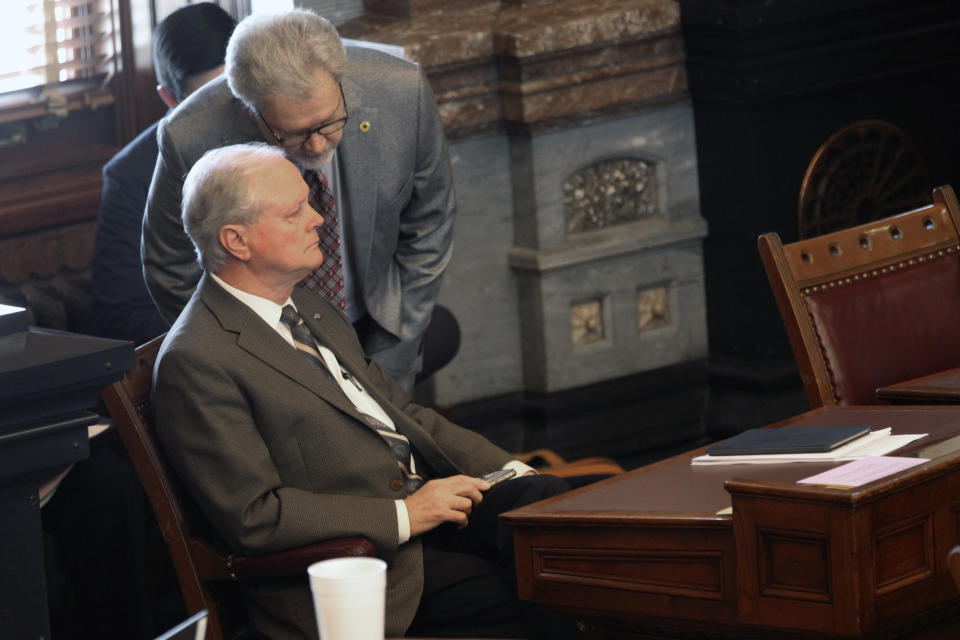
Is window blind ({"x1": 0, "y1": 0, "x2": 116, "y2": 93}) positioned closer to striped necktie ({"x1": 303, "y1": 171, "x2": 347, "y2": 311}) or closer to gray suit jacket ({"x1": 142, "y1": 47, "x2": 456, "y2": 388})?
gray suit jacket ({"x1": 142, "y1": 47, "x2": 456, "y2": 388})

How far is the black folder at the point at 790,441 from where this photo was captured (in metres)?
2.61

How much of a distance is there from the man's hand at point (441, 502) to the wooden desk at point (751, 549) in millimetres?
264

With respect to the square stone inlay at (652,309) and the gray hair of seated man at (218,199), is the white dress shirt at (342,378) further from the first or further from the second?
the square stone inlay at (652,309)

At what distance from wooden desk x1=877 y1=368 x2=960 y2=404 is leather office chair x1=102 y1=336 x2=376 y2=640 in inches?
43.9

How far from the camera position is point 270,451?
2.85 metres

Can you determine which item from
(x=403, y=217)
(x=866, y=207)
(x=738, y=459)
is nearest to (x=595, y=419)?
(x=866, y=207)

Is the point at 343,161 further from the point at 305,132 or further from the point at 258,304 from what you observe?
the point at 258,304

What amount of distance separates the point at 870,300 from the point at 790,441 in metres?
0.92

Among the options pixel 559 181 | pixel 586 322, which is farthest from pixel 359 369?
pixel 586 322

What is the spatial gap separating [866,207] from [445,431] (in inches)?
101

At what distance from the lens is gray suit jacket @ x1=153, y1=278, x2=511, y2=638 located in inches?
108

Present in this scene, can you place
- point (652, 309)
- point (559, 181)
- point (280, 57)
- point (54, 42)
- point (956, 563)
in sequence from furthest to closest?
point (652, 309), point (559, 181), point (54, 42), point (280, 57), point (956, 563)

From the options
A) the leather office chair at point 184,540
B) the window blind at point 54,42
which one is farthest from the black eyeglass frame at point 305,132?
the window blind at point 54,42

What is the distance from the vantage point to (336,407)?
2918mm
